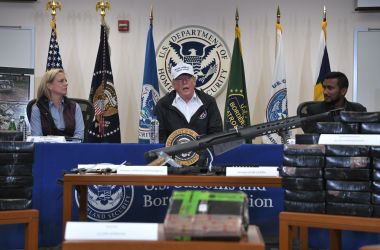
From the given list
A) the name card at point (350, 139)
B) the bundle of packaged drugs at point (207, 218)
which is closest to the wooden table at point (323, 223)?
the name card at point (350, 139)

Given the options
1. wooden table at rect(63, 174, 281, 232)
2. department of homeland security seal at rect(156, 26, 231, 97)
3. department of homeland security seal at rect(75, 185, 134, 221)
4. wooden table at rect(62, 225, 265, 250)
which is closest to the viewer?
wooden table at rect(62, 225, 265, 250)

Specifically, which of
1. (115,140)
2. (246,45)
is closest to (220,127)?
(115,140)

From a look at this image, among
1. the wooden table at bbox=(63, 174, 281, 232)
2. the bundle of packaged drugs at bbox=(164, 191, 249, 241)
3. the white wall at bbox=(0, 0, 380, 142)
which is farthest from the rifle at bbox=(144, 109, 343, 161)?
the white wall at bbox=(0, 0, 380, 142)

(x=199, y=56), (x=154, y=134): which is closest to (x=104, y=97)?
(x=199, y=56)

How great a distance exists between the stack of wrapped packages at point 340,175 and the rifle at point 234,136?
18.7 inches

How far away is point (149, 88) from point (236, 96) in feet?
2.99

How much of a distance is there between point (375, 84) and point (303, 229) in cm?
348

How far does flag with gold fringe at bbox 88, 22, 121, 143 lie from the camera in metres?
5.74

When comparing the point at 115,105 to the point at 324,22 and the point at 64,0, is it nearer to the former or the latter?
the point at 64,0

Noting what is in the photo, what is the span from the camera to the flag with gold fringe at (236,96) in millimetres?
5754

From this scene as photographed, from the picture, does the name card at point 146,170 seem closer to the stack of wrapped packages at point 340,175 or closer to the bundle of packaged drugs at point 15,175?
the bundle of packaged drugs at point 15,175

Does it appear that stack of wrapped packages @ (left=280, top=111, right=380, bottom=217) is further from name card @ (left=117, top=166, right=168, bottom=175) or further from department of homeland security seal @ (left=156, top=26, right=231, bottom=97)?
department of homeland security seal @ (left=156, top=26, right=231, bottom=97)

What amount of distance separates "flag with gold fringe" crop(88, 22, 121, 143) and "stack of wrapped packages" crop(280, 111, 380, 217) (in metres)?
3.75

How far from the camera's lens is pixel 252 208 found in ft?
11.3
